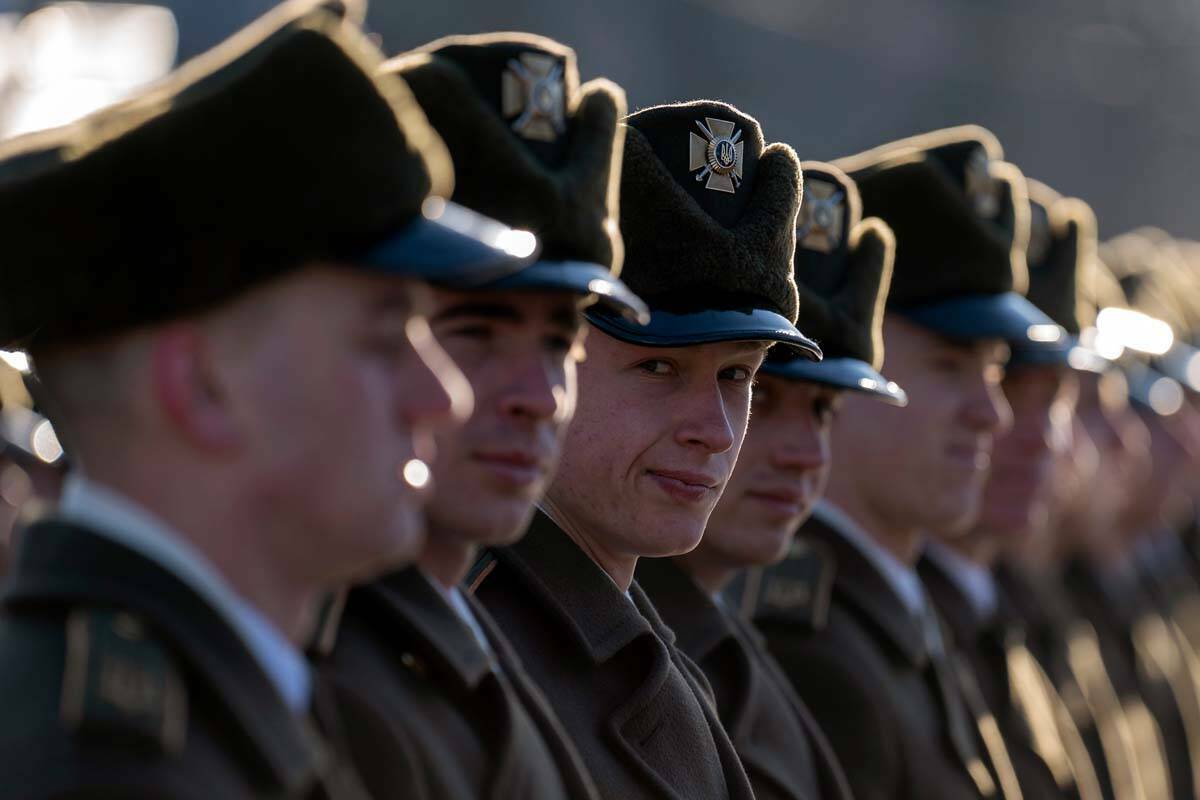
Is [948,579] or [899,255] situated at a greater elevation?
[899,255]

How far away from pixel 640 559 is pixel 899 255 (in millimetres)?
1542

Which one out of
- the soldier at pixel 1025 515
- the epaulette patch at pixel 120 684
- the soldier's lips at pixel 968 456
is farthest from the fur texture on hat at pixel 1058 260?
the epaulette patch at pixel 120 684

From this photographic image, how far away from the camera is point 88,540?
2.39m

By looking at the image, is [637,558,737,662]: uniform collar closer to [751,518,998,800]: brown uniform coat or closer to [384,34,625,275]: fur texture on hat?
A: [751,518,998,800]: brown uniform coat

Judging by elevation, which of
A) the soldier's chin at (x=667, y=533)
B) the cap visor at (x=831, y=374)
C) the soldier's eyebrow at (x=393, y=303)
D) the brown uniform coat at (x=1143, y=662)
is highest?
the soldier's eyebrow at (x=393, y=303)

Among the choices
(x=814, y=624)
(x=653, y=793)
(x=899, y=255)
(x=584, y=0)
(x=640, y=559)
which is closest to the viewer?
(x=653, y=793)

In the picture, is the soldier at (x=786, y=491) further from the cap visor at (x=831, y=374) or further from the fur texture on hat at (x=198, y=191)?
the fur texture on hat at (x=198, y=191)

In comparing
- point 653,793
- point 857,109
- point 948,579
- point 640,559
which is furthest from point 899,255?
point 857,109

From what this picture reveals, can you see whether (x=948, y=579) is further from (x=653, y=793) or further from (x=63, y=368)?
(x=63, y=368)

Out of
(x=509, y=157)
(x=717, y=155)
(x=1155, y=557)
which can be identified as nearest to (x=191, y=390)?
(x=509, y=157)

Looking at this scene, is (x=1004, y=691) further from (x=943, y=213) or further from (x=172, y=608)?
(x=172, y=608)

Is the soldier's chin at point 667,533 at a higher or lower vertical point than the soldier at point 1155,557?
higher

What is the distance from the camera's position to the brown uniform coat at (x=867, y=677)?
16.6 feet

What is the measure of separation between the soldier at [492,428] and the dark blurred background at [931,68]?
10416mm
